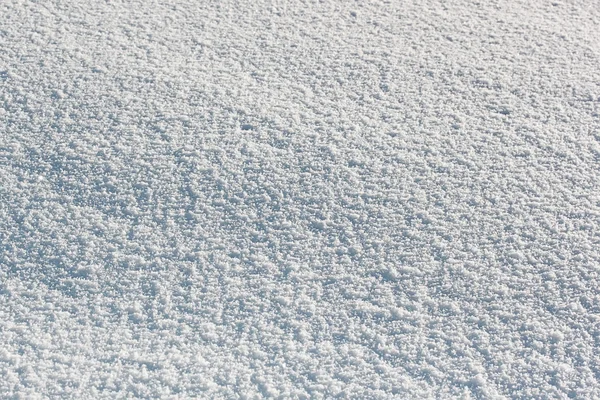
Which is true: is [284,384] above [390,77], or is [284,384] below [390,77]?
below

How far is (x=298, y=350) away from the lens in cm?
90

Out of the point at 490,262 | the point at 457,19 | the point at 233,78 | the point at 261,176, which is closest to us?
the point at 490,262

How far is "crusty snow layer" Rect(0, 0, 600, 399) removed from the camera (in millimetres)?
891

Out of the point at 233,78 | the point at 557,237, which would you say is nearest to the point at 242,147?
the point at 233,78

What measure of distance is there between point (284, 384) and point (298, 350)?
0.20ft

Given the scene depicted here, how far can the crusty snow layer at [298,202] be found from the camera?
0.89m

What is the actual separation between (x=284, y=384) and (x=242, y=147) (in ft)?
1.64

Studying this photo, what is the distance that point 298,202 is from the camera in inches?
42.8

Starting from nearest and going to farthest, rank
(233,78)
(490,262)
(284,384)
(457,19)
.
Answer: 1. (284,384)
2. (490,262)
3. (233,78)
4. (457,19)

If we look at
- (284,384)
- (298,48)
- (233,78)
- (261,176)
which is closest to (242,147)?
(261,176)

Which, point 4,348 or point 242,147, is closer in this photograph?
point 4,348

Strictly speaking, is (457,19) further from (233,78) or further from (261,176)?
(261,176)

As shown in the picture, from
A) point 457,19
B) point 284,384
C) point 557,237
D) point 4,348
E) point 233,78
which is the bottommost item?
point 4,348

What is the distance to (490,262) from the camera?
101 centimetres
